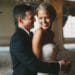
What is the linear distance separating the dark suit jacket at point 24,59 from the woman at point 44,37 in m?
0.02

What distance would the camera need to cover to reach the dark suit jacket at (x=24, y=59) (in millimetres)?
614

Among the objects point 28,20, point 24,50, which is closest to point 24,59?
point 24,50

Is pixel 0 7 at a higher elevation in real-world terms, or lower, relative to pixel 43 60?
higher

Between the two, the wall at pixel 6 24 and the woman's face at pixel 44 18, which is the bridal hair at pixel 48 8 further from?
the wall at pixel 6 24

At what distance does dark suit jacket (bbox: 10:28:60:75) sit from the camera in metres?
0.61

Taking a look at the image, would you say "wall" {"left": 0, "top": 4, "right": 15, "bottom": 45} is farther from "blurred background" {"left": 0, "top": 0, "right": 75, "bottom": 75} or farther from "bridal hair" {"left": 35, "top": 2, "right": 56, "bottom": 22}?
"bridal hair" {"left": 35, "top": 2, "right": 56, "bottom": 22}

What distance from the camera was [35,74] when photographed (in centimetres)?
65

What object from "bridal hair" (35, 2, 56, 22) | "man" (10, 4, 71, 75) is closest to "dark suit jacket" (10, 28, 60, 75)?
"man" (10, 4, 71, 75)

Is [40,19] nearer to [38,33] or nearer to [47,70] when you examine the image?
[38,33]

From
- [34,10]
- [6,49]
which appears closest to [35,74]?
[6,49]

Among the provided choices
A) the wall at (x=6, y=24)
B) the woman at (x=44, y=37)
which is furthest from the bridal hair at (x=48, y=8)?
the wall at (x=6, y=24)

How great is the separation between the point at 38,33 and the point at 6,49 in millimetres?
144

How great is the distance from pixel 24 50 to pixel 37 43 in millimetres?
67

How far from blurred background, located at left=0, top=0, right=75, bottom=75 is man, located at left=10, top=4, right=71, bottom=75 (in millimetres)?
32
